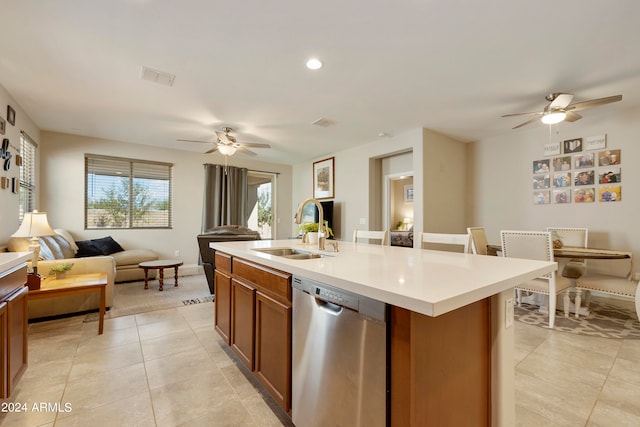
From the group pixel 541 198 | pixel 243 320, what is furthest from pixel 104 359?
pixel 541 198

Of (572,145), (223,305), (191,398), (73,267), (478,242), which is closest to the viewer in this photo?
(191,398)

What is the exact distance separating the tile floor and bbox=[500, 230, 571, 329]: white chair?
0.39 m

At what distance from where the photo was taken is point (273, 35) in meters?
2.27

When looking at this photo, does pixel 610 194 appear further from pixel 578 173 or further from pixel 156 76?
pixel 156 76

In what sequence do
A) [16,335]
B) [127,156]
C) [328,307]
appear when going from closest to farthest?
[328,307] → [16,335] → [127,156]

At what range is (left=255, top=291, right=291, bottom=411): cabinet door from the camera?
1481 millimetres

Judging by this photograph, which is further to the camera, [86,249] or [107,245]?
[107,245]

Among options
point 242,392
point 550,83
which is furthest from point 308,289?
point 550,83

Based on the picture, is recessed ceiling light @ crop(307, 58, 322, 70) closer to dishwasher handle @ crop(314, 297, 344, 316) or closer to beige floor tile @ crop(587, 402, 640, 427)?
dishwasher handle @ crop(314, 297, 344, 316)

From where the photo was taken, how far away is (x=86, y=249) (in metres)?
4.75

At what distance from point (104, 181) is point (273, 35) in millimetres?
4859

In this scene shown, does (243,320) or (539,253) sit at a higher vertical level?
(539,253)

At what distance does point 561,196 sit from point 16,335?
19.8 feet

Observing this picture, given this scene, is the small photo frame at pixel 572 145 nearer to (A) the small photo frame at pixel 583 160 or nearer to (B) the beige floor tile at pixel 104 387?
(A) the small photo frame at pixel 583 160
